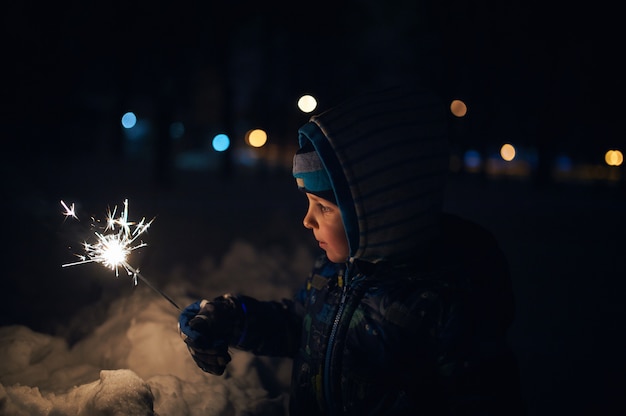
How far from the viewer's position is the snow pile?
8.25 feet

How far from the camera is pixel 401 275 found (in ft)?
6.13

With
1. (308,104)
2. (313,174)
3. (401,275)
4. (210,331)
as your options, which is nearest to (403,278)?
A: (401,275)

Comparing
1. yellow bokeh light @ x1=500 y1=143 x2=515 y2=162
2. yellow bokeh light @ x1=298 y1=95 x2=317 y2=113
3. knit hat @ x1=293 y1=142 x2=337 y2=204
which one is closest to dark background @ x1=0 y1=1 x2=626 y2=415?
yellow bokeh light @ x1=298 y1=95 x2=317 y2=113

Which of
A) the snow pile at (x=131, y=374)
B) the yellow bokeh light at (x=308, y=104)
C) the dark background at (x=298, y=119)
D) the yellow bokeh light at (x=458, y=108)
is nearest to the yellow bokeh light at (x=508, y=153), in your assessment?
the dark background at (x=298, y=119)

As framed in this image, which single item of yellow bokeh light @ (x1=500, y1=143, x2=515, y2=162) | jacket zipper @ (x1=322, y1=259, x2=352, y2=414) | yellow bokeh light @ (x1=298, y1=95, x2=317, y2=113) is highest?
yellow bokeh light @ (x1=500, y1=143, x2=515, y2=162)

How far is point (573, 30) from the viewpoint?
18422 mm

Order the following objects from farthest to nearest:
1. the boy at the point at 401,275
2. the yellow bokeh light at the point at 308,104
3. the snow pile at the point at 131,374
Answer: the yellow bokeh light at the point at 308,104 < the snow pile at the point at 131,374 < the boy at the point at 401,275

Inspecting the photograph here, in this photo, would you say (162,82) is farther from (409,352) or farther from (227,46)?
(409,352)

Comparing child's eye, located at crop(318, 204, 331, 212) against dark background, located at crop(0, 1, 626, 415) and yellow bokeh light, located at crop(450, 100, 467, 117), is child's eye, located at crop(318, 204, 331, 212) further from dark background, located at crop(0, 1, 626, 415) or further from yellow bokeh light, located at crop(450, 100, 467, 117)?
yellow bokeh light, located at crop(450, 100, 467, 117)

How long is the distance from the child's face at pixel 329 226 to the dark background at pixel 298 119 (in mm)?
1186

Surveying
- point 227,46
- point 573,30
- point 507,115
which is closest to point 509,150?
point 507,115

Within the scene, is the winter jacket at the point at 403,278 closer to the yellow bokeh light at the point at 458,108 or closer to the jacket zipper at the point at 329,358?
the jacket zipper at the point at 329,358

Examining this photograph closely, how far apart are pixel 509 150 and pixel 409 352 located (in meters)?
53.9

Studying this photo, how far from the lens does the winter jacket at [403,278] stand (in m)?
1.69
